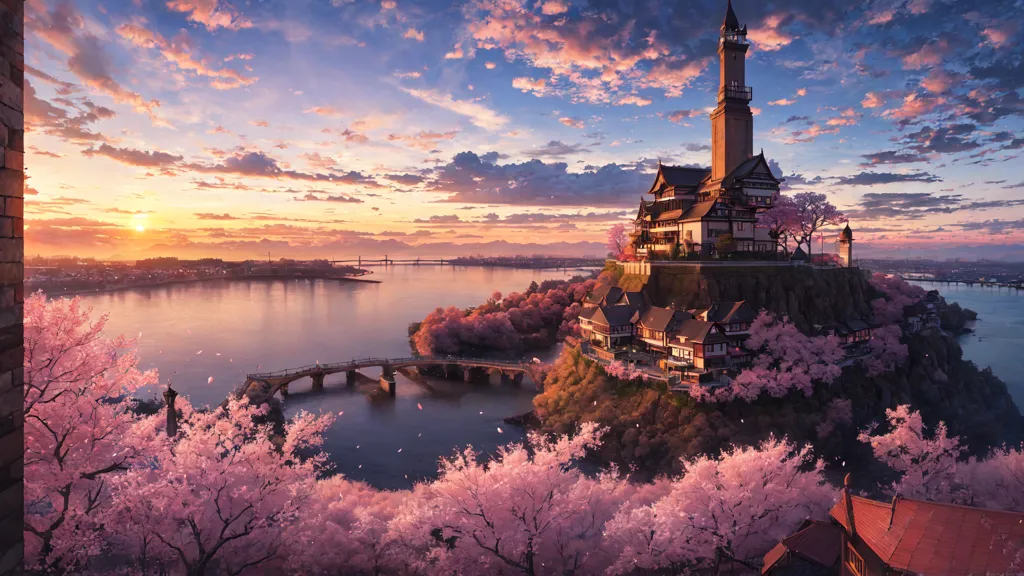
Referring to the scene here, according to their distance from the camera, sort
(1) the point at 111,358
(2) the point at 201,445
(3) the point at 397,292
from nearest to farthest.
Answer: (1) the point at 111,358 → (2) the point at 201,445 → (3) the point at 397,292

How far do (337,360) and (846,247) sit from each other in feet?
183

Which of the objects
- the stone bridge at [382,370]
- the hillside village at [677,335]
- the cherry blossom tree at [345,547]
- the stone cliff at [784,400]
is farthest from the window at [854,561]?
the stone bridge at [382,370]

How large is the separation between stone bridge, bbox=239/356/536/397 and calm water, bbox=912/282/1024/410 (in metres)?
47.8

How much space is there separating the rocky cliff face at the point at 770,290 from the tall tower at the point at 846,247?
22.4 feet

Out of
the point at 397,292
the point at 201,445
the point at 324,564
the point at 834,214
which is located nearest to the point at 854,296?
the point at 834,214

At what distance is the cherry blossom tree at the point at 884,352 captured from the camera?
3603 cm

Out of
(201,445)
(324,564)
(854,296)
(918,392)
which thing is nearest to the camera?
(201,445)

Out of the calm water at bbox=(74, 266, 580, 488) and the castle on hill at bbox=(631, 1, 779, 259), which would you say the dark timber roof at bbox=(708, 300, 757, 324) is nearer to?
the castle on hill at bbox=(631, 1, 779, 259)

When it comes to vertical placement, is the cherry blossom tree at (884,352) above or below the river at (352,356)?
above

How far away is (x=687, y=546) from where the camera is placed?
18406mm

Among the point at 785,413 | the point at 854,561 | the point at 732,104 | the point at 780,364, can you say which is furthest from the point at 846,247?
the point at 854,561

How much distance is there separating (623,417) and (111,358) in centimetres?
2689

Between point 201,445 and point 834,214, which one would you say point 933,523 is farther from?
point 834,214

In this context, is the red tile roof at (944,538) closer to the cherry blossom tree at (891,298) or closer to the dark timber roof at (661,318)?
the dark timber roof at (661,318)
